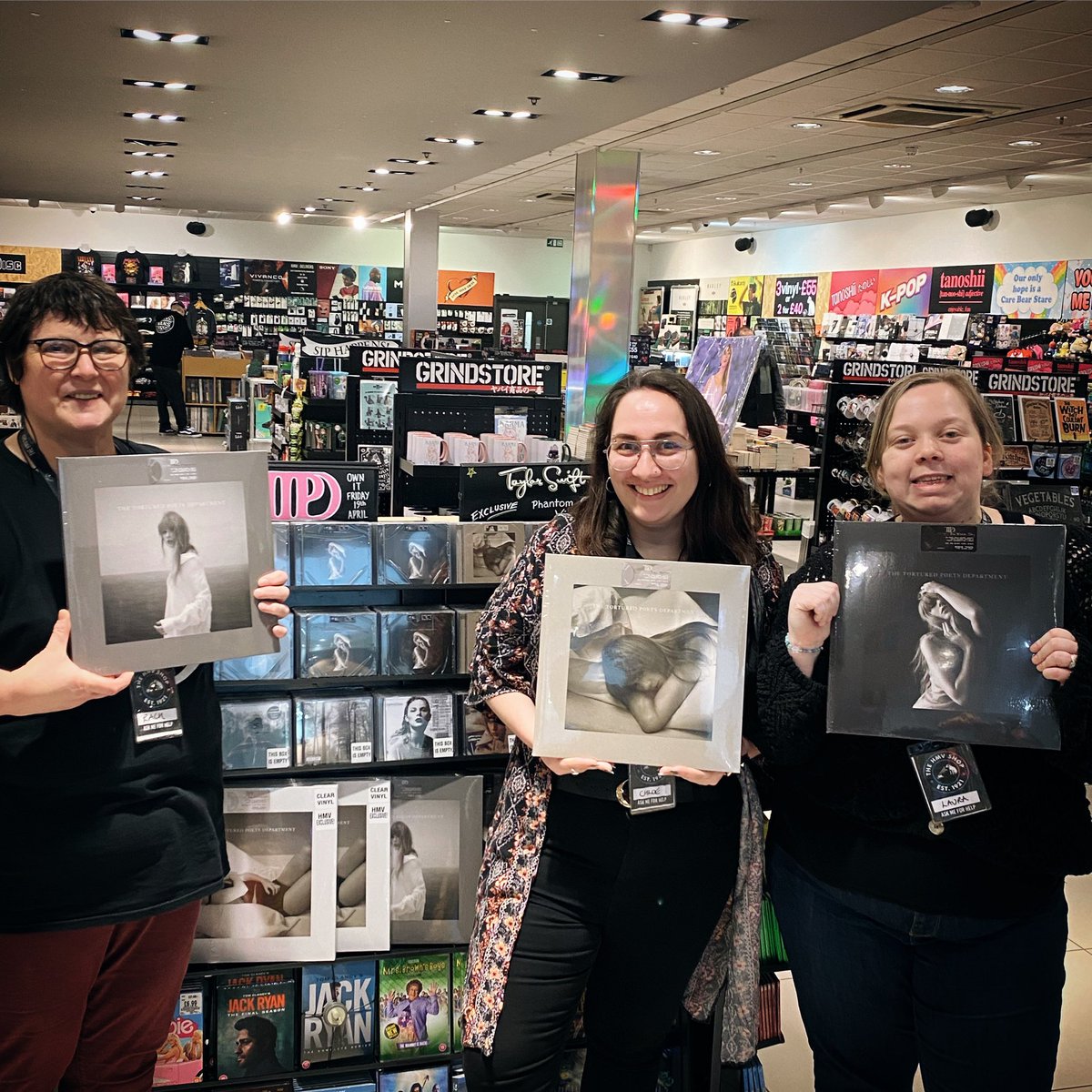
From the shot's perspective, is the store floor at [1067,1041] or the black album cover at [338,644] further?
the store floor at [1067,1041]

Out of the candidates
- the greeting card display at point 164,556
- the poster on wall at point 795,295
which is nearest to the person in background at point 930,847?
the greeting card display at point 164,556

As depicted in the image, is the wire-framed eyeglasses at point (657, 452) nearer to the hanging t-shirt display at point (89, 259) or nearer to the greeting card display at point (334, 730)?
the greeting card display at point (334, 730)

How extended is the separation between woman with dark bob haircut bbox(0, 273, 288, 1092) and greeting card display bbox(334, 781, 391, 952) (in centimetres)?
71

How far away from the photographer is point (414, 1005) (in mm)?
2619

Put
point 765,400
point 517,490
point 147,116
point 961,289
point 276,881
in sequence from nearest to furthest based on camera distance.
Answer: point 276,881 < point 517,490 < point 147,116 < point 765,400 < point 961,289

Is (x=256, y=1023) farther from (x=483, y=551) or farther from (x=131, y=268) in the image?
(x=131, y=268)

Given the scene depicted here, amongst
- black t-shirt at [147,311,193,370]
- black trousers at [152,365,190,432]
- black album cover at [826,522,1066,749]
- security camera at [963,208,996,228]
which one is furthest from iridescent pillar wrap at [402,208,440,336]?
black album cover at [826,522,1066,749]

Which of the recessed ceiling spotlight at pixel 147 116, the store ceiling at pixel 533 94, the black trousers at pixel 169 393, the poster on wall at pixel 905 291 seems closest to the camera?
the store ceiling at pixel 533 94

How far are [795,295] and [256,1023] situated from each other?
19.1 m

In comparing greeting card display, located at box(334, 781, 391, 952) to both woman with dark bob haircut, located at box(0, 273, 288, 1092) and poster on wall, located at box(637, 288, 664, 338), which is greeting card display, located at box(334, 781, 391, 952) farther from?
poster on wall, located at box(637, 288, 664, 338)

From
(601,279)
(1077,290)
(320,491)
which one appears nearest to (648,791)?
(320,491)

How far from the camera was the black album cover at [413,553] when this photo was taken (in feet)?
8.73

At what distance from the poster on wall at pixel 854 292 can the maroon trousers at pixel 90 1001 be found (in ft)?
57.6

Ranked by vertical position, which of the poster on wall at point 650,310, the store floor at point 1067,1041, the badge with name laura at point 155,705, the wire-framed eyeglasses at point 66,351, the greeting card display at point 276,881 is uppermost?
the poster on wall at point 650,310
